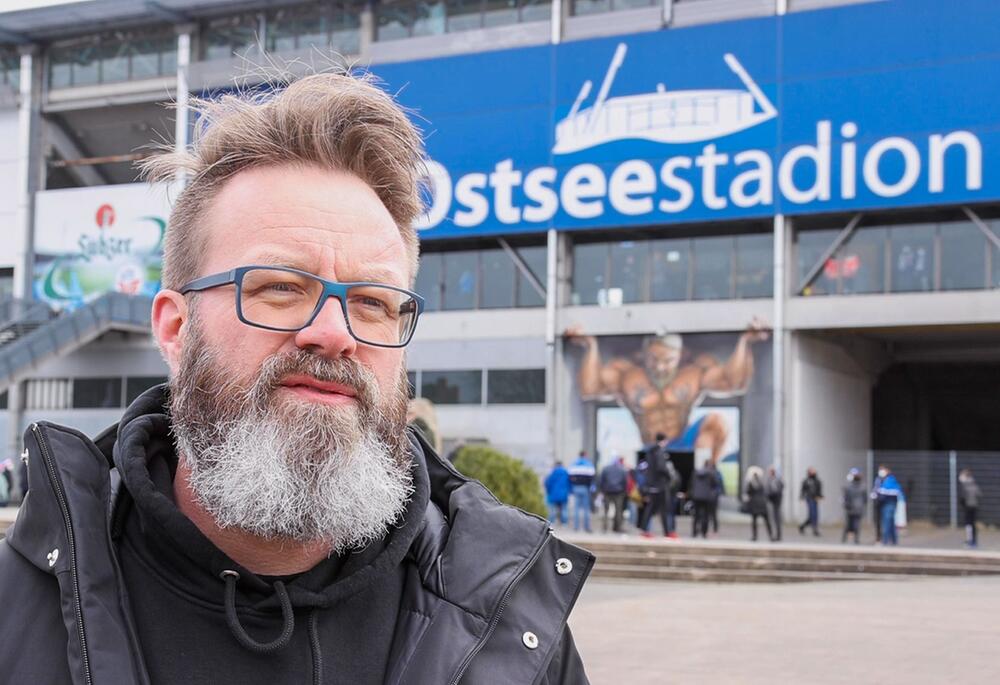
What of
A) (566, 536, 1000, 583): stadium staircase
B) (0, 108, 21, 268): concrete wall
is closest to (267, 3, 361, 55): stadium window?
(0, 108, 21, 268): concrete wall

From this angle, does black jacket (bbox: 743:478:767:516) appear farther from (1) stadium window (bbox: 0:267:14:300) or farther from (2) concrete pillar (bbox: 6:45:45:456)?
(1) stadium window (bbox: 0:267:14:300)

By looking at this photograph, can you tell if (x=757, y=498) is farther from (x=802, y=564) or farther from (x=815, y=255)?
(x=815, y=255)

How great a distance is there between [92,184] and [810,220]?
2440cm

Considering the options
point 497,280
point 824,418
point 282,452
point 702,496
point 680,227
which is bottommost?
point 702,496

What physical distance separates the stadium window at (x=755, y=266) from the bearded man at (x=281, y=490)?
2837 centimetres

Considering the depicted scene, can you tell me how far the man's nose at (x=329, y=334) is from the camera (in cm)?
192

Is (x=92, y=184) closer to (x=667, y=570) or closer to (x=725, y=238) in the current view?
(x=725, y=238)

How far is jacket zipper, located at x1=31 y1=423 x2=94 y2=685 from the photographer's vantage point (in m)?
1.70

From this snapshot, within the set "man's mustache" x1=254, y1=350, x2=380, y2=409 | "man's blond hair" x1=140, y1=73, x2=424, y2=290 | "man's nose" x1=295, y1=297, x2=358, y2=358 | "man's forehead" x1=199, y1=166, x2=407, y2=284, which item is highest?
"man's blond hair" x1=140, y1=73, x2=424, y2=290

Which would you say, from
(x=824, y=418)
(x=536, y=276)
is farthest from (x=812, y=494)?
(x=536, y=276)

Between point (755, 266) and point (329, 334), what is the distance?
2903 centimetres

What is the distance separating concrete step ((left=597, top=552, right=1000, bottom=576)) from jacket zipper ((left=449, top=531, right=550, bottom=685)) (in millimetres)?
14407

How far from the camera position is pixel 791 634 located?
966 cm

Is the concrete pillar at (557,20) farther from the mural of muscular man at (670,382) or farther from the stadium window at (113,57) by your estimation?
the stadium window at (113,57)
